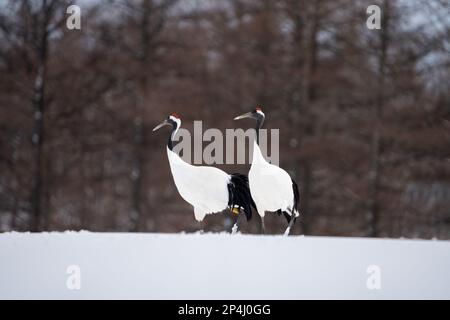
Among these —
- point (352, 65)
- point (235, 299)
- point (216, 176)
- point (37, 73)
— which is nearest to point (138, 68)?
point (37, 73)

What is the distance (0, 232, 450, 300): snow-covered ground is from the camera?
6.52m

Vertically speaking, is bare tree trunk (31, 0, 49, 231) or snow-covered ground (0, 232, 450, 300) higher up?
bare tree trunk (31, 0, 49, 231)

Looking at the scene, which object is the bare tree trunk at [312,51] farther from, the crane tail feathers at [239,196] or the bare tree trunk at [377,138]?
the crane tail feathers at [239,196]

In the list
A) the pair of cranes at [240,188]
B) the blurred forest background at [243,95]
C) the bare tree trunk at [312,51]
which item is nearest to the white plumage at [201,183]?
the pair of cranes at [240,188]

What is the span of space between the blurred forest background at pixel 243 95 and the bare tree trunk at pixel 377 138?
0.03 metres

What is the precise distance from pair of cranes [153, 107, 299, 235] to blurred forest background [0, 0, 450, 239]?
6.24m

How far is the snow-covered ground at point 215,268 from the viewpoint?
652cm

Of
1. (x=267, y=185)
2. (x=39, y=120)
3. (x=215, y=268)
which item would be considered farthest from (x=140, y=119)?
(x=215, y=268)

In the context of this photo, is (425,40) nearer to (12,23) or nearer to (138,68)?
(138,68)

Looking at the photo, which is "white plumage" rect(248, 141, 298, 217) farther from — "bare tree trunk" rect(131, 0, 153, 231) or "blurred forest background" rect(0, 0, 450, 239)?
"bare tree trunk" rect(131, 0, 153, 231)

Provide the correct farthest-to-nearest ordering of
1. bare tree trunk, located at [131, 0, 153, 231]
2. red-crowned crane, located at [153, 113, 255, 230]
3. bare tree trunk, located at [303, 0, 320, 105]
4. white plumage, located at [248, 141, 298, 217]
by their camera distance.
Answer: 1. bare tree trunk, located at [303, 0, 320, 105]
2. bare tree trunk, located at [131, 0, 153, 231]
3. red-crowned crane, located at [153, 113, 255, 230]
4. white plumage, located at [248, 141, 298, 217]

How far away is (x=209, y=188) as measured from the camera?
8.22 m

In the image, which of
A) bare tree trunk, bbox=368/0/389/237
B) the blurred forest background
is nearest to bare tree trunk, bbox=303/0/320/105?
the blurred forest background

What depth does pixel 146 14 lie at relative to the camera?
15.6 meters
